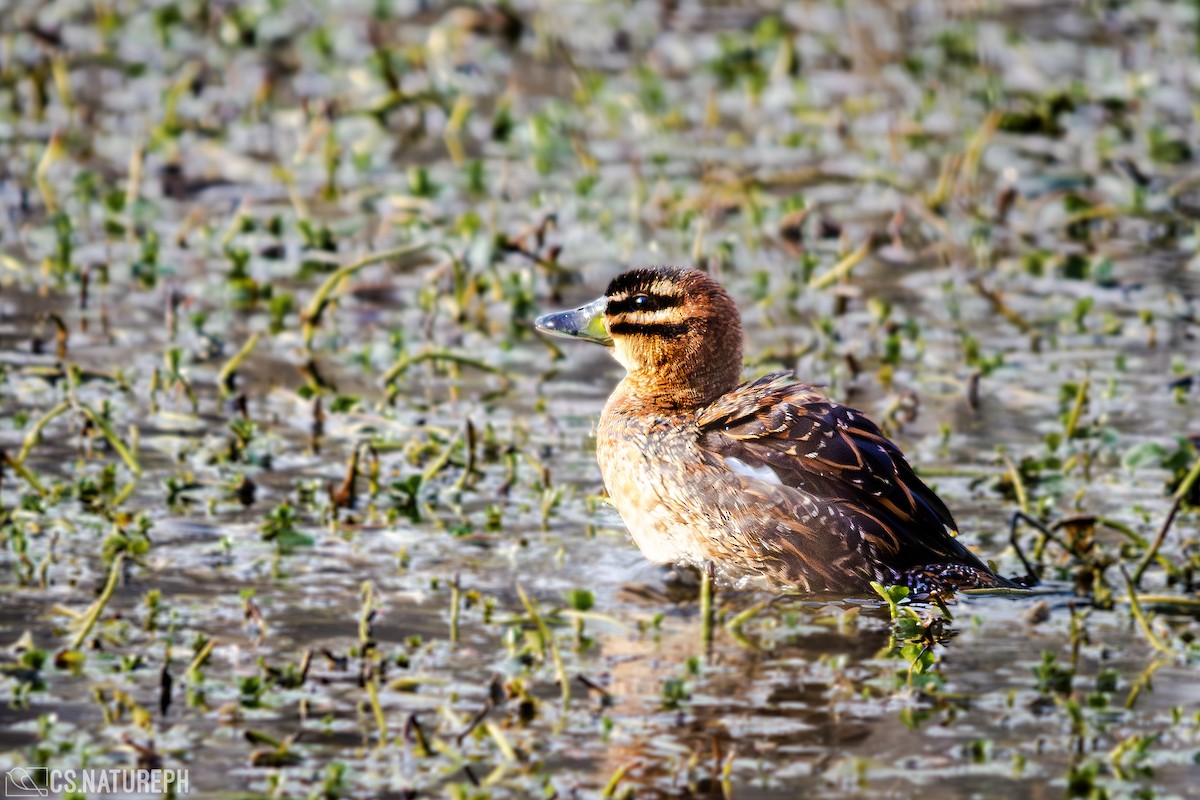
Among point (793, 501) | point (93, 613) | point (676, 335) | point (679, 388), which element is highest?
point (676, 335)

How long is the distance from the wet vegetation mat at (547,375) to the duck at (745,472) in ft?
0.64

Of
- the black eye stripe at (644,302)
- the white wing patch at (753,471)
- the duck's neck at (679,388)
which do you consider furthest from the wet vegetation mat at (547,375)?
the black eye stripe at (644,302)

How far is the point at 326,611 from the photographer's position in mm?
6324

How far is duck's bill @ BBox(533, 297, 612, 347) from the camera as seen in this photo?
6160 mm

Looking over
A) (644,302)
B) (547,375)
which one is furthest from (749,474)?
(547,375)

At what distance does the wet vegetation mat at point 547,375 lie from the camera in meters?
5.54

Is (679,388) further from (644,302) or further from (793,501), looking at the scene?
(793,501)

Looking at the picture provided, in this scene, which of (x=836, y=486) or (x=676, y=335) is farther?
(x=676, y=335)

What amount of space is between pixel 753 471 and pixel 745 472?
26 mm

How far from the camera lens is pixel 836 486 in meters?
5.43

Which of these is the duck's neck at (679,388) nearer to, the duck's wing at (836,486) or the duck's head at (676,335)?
the duck's head at (676,335)

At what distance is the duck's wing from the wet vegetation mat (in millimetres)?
165

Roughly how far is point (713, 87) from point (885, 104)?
3.80 ft

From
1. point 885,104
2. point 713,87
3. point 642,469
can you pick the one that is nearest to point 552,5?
point 713,87
